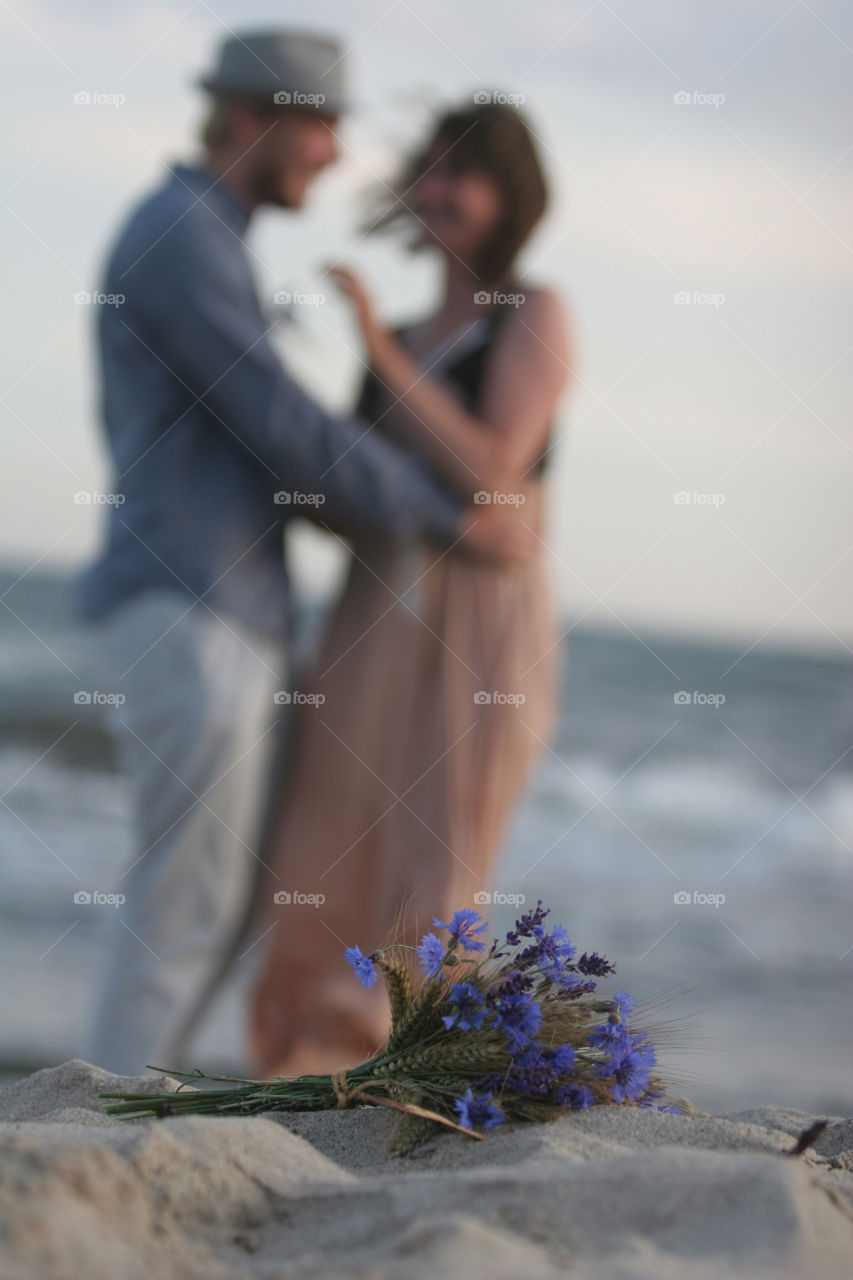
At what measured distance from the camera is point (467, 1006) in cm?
84

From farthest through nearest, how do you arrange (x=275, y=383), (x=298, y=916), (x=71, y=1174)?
(x=298, y=916) → (x=275, y=383) → (x=71, y=1174)

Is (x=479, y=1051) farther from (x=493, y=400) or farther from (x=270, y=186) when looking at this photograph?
(x=270, y=186)

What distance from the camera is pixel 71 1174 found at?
1.91 feet

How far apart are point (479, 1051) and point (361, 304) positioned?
1.61 metres

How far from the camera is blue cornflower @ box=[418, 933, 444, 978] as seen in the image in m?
0.86

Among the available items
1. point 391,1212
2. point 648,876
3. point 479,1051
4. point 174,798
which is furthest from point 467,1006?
point 648,876

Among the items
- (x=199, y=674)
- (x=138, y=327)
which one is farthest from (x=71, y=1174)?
(x=138, y=327)

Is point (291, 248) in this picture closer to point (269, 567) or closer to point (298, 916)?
point (269, 567)

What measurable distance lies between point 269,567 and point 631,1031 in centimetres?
136

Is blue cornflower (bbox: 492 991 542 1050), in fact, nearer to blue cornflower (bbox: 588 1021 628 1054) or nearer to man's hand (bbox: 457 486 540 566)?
blue cornflower (bbox: 588 1021 628 1054)

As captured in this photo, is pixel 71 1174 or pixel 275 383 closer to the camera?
pixel 71 1174

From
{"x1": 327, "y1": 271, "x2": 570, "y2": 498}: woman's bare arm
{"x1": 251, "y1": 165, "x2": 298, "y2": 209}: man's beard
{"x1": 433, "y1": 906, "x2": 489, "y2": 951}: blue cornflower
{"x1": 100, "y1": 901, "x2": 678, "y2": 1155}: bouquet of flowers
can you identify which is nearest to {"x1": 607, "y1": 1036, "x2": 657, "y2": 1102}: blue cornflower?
{"x1": 100, "y1": 901, "x2": 678, "y2": 1155}: bouquet of flowers

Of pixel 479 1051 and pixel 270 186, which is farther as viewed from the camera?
pixel 270 186

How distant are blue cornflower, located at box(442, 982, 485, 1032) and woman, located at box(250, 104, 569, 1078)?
1.29 meters
